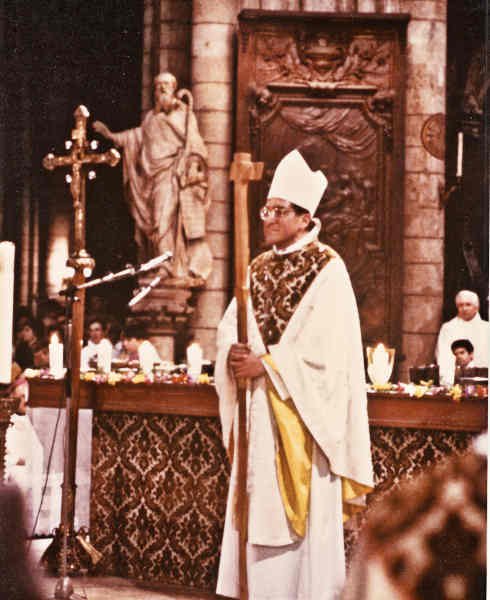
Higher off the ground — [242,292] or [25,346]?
[242,292]

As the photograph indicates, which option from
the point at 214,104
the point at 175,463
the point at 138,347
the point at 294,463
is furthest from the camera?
the point at 214,104

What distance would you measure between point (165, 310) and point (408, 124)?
311 cm

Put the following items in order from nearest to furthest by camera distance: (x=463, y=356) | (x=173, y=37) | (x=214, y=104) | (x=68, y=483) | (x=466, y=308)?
1. (x=68, y=483)
2. (x=463, y=356)
3. (x=466, y=308)
4. (x=214, y=104)
5. (x=173, y=37)

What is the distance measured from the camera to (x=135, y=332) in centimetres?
1052

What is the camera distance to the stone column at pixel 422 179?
10.6 m

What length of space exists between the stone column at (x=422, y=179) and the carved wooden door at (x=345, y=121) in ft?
0.96

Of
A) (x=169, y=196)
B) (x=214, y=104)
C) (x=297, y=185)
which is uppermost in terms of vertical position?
(x=214, y=104)

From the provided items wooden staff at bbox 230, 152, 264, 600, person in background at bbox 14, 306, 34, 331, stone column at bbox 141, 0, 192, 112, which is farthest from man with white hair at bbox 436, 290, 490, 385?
person in background at bbox 14, 306, 34, 331

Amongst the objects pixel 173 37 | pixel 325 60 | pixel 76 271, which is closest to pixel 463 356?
pixel 76 271

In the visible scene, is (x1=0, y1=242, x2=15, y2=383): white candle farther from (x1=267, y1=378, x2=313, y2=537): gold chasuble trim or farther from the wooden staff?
(x1=267, y1=378, x2=313, y2=537): gold chasuble trim

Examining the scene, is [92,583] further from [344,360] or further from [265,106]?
[265,106]

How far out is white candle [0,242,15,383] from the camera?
2.40 meters

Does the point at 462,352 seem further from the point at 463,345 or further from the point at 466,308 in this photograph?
the point at 466,308

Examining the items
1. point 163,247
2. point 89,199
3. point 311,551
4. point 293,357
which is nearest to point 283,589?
point 311,551
